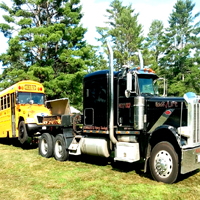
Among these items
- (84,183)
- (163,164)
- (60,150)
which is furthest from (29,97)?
(163,164)

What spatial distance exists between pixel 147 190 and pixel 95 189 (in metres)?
1.22

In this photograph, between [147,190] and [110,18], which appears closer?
[147,190]

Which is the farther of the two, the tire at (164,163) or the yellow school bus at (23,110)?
the yellow school bus at (23,110)

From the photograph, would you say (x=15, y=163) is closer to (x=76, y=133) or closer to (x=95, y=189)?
(x=76, y=133)

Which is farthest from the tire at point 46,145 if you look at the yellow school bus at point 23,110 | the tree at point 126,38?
the tree at point 126,38

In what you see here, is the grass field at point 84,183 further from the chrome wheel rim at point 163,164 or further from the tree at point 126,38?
the tree at point 126,38

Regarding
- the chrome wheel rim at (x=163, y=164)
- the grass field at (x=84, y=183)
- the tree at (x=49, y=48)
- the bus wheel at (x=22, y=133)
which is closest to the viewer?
the grass field at (x=84, y=183)

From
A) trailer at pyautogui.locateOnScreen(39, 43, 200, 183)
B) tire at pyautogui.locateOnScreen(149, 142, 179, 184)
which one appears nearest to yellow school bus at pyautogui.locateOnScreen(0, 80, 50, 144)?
trailer at pyautogui.locateOnScreen(39, 43, 200, 183)

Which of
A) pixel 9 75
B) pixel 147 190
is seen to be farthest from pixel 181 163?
pixel 9 75

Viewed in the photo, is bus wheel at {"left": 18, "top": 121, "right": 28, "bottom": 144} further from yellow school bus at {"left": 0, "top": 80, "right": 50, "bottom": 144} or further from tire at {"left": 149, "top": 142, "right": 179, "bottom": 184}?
tire at {"left": 149, "top": 142, "right": 179, "bottom": 184}

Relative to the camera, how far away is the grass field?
233 inches

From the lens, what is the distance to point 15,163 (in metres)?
9.44

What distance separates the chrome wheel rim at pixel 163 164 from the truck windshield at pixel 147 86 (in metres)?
1.94

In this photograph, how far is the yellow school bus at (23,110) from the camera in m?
12.3
